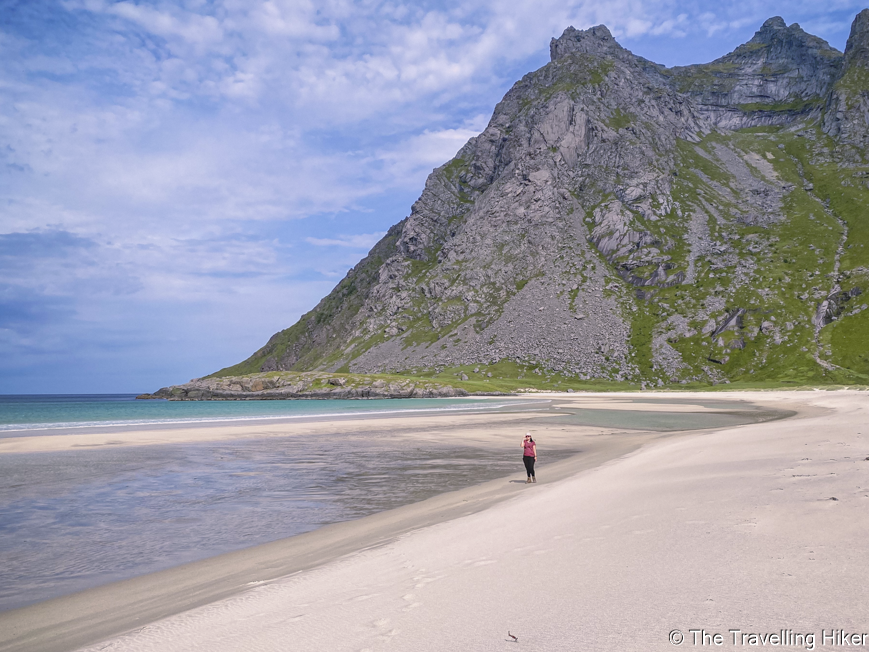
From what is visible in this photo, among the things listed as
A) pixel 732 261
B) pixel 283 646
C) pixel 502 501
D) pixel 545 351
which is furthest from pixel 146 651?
pixel 732 261

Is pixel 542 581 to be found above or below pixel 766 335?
below

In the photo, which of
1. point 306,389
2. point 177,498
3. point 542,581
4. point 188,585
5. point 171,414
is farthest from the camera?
point 306,389

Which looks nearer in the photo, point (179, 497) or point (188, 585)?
point (188, 585)

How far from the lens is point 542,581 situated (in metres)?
8.19

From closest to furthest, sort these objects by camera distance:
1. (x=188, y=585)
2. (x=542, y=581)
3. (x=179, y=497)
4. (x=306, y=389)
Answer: (x=542, y=581)
(x=188, y=585)
(x=179, y=497)
(x=306, y=389)

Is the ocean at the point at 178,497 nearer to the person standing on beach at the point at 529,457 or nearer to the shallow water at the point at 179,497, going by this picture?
the shallow water at the point at 179,497

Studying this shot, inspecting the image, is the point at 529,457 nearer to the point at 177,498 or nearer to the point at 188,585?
the point at 188,585

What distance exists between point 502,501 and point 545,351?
170 meters

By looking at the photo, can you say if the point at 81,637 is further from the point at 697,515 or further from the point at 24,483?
the point at 24,483

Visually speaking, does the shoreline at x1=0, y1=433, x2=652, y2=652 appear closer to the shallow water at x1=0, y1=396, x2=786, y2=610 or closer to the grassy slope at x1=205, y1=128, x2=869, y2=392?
the shallow water at x1=0, y1=396, x2=786, y2=610

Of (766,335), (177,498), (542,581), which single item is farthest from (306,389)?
(542,581)

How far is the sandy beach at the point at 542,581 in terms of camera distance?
6102mm

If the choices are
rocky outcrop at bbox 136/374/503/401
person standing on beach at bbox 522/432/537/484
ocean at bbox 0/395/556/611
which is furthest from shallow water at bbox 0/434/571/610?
rocky outcrop at bbox 136/374/503/401

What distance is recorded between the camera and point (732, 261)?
199125 mm
